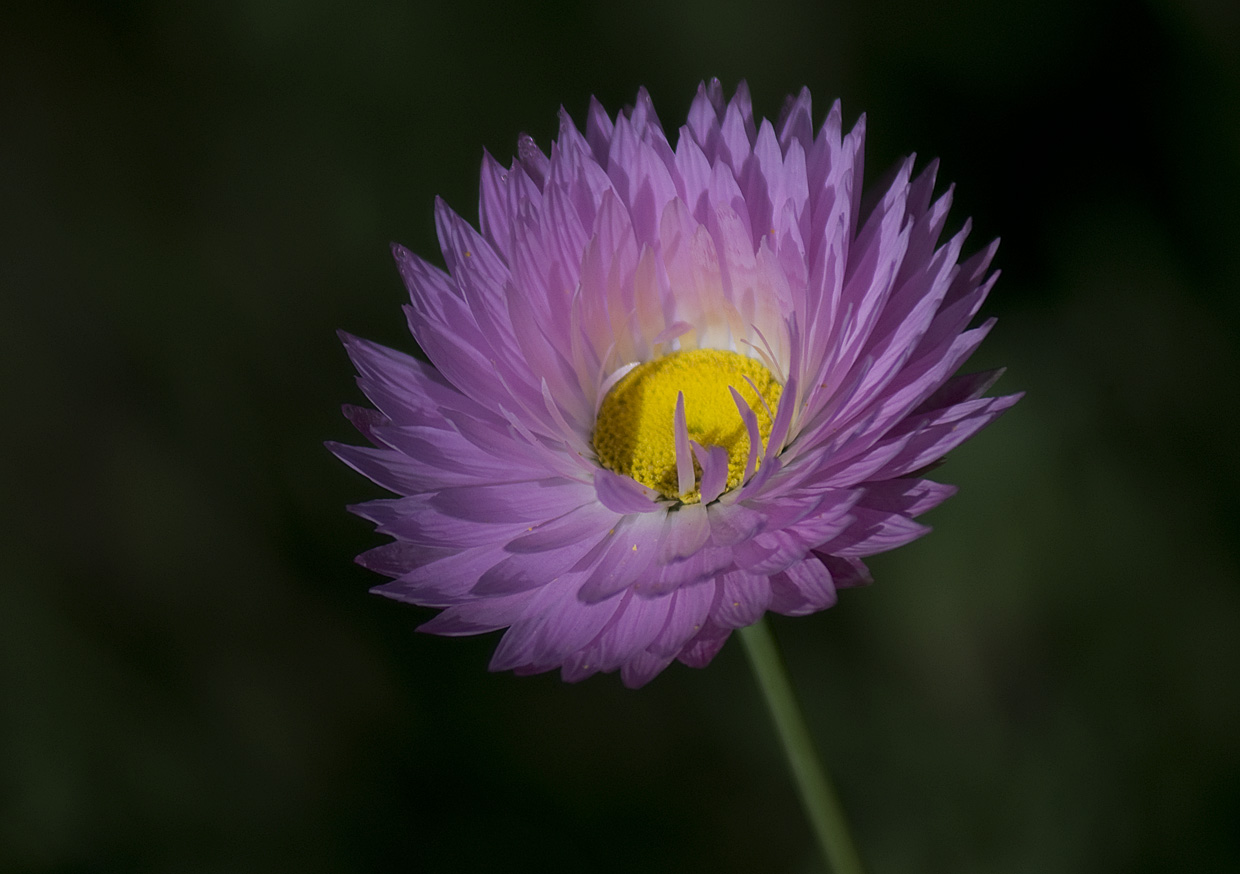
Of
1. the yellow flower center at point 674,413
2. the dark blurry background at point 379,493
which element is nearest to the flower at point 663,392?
the yellow flower center at point 674,413

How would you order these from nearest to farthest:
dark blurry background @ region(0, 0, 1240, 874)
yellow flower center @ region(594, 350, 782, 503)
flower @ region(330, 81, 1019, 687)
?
flower @ region(330, 81, 1019, 687) < yellow flower center @ region(594, 350, 782, 503) < dark blurry background @ region(0, 0, 1240, 874)

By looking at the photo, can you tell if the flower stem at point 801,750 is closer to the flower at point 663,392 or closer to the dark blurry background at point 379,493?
the flower at point 663,392

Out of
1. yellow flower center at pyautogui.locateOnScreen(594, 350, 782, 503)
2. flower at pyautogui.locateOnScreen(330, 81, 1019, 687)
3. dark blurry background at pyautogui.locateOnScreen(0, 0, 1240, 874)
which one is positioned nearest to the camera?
flower at pyautogui.locateOnScreen(330, 81, 1019, 687)

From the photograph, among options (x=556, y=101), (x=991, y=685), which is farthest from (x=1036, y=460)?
(x=556, y=101)

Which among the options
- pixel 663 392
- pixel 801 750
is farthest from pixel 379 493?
pixel 801 750

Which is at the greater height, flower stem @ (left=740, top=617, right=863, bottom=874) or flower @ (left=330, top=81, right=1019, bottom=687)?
flower @ (left=330, top=81, right=1019, bottom=687)

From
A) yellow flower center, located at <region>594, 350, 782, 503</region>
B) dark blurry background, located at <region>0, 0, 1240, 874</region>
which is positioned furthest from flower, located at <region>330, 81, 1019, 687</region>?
dark blurry background, located at <region>0, 0, 1240, 874</region>

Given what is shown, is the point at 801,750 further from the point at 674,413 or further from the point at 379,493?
the point at 379,493

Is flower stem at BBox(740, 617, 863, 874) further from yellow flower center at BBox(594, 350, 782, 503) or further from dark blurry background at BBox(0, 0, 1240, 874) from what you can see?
dark blurry background at BBox(0, 0, 1240, 874)
